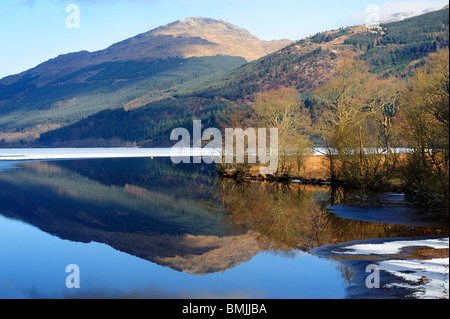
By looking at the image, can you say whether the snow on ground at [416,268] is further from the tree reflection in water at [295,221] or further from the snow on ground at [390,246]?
the tree reflection in water at [295,221]

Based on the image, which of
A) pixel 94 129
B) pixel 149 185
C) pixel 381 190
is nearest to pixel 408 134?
pixel 381 190

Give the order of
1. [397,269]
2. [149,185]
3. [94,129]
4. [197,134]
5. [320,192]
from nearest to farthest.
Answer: [397,269], [320,192], [149,185], [197,134], [94,129]

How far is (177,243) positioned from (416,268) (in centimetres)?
873

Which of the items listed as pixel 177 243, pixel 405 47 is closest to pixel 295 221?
pixel 177 243

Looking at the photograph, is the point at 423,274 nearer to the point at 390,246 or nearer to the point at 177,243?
the point at 390,246

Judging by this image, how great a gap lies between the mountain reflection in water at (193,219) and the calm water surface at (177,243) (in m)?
0.05

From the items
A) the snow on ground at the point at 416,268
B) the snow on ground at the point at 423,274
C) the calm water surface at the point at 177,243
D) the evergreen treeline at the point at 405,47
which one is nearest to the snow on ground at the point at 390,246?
the snow on ground at the point at 416,268

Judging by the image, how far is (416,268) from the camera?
11914mm

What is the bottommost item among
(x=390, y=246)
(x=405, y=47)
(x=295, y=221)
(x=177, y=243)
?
(x=177, y=243)

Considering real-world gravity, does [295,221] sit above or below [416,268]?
below

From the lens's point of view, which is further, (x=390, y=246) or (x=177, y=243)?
(x=177, y=243)
